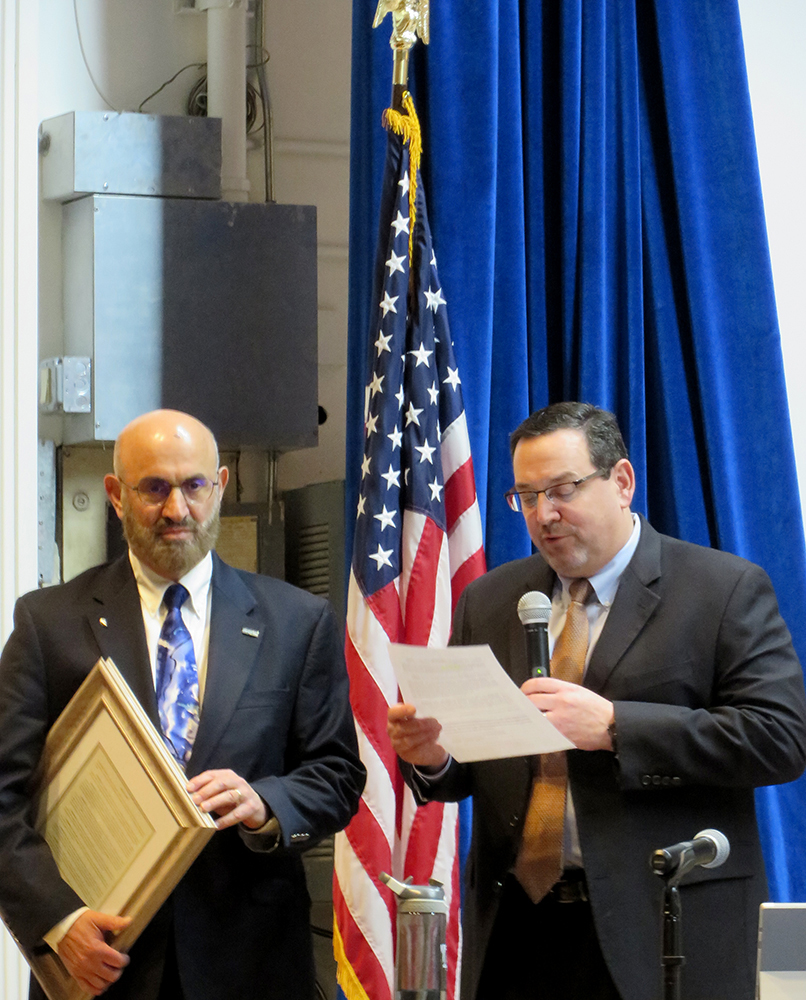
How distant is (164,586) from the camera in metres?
2.53

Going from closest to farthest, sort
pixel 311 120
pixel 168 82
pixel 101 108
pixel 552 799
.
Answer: pixel 552 799 → pixel 101 108 → pixel 168 82 → pixel 311 120

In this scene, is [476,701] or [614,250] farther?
[614,250]

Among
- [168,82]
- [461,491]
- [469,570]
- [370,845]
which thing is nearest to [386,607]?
[469,570]

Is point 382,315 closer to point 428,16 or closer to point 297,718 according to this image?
point 428,16

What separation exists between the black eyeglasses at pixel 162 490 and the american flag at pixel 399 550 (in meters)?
1.11

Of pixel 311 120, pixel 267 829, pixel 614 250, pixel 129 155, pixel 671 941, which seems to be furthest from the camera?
pixel 311 120

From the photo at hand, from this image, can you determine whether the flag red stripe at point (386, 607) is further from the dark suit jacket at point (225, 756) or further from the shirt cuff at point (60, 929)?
the shirt cuff at point (60, 929)

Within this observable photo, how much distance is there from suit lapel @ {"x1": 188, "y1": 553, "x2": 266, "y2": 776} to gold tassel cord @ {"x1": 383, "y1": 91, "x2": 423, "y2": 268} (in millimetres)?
1486

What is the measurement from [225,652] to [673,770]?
83 cm

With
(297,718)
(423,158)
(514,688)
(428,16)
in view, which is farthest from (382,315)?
(514,688)

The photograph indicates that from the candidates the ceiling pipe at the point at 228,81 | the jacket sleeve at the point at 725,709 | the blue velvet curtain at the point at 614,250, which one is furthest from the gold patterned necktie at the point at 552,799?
the ceiling pipe at the point at 228,81

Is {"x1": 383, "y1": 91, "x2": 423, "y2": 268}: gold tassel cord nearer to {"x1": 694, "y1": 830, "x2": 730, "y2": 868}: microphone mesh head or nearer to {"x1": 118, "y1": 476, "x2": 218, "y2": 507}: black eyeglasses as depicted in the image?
{"x1": 118, "y1": 476, "x2": 218, "y2": 507}: black eyeglasses

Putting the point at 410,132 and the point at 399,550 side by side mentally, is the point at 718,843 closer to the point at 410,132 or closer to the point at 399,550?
the point at 399,550

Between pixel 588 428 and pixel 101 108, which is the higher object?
pixel 101 108
